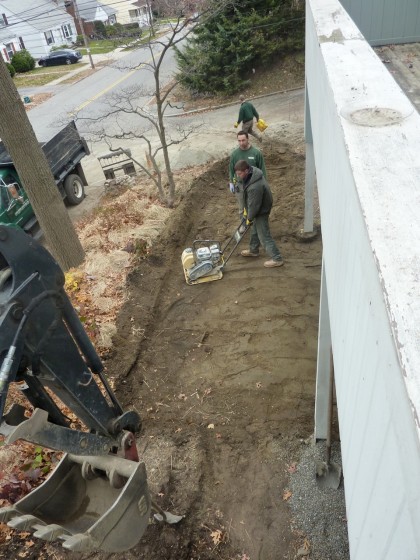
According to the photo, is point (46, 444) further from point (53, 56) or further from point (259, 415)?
point (53, 56)

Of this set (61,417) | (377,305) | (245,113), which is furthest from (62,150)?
(377,305)

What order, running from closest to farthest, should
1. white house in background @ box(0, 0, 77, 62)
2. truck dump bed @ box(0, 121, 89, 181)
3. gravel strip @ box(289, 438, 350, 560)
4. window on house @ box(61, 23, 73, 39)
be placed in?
gravel strip @ box(289, 438, 350, 560) → truck dump bed @ box(0, 121, 89, 181) → white house in background @ box(0, 0, 77, 62) → window on house @ box(61, 23, 73, 39)

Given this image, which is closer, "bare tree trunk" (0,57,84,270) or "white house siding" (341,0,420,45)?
"white house siding" (341,0,420,45)

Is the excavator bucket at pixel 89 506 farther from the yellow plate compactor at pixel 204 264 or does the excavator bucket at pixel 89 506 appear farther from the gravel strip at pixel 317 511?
the yellow plate compactor at pixel 204 264

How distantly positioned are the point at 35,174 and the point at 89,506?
5.64 meters

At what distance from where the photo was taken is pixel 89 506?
A: 351 cm

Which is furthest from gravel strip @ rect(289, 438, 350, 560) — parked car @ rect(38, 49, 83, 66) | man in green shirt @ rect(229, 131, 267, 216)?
parked car @ rect(38, 49, 83, 66)

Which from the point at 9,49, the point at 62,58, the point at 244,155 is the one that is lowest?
the point at 62,58

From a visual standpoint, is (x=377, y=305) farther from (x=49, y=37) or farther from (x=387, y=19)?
(x=49, y=37)

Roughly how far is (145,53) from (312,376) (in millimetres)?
33853

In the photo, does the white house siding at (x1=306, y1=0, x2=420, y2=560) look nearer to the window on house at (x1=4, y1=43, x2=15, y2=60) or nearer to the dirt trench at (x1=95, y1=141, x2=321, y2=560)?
the dirt trench at (x1=95, y1=141, x2=321, y2=560)

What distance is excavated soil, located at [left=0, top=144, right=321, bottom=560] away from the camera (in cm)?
423

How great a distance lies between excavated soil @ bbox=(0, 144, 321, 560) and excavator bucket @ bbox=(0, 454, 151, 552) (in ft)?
3.27

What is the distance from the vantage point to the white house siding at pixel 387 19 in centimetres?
512
